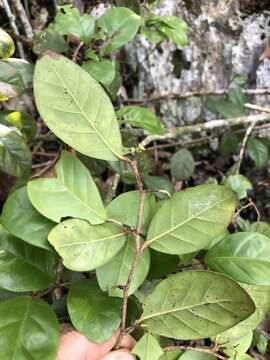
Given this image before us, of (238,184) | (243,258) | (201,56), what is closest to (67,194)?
(243,258)

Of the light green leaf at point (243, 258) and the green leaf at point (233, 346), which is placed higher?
→ the light green leaf at point (243, 258)

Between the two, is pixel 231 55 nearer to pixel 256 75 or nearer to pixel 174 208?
pixel 256 75

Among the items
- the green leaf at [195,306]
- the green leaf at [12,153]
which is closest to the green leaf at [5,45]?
the green leaf at [12,153]

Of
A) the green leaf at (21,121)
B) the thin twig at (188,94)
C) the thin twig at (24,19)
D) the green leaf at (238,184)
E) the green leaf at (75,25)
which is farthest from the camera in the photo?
the thin twig at (188,94)

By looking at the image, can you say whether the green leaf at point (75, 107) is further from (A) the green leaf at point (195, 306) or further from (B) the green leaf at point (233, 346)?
(B) the green leaf at point (233, 346)

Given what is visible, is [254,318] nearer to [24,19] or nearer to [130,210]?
[130,210]
